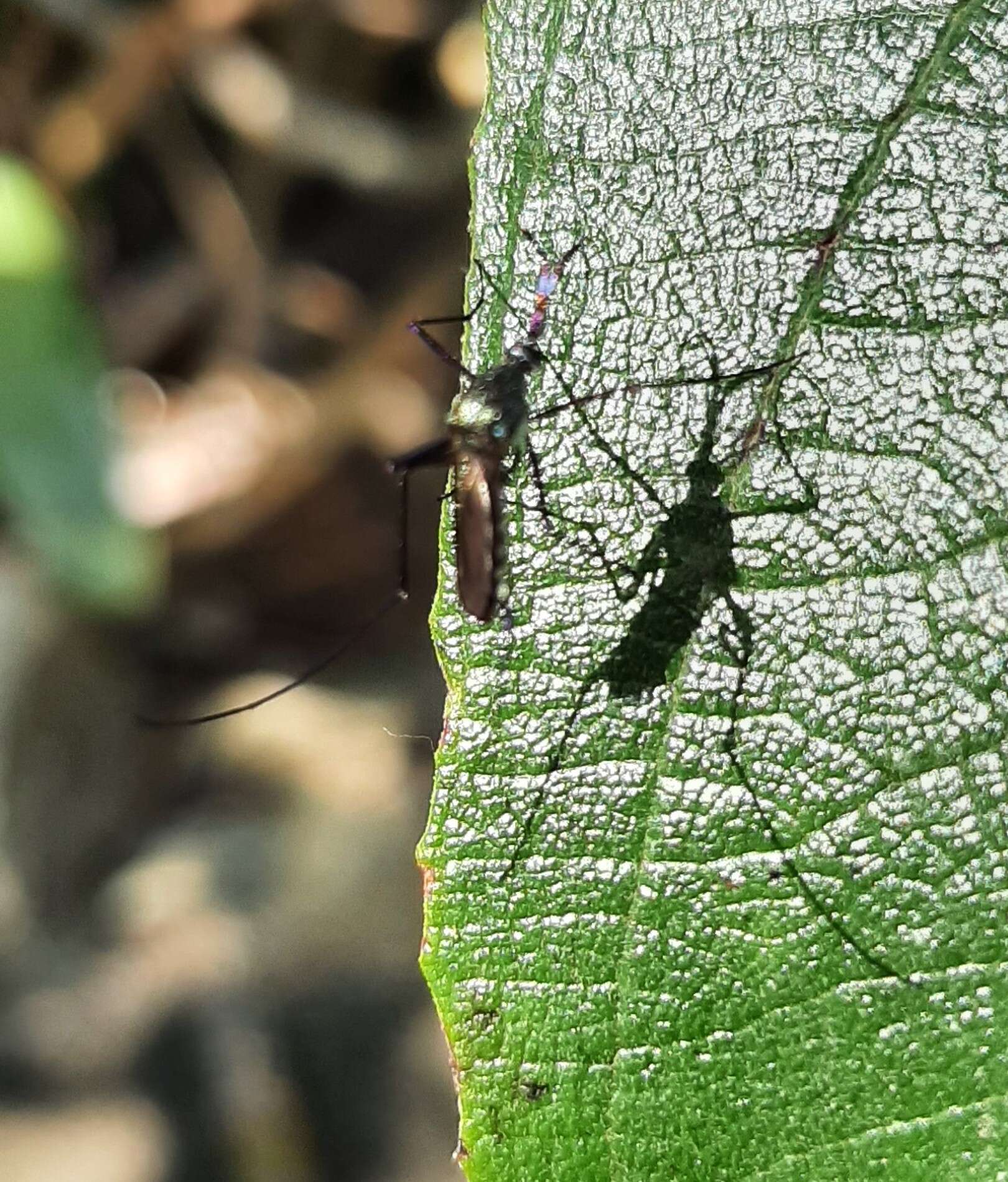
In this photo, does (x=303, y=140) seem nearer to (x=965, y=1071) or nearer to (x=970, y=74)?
(x=970, y=74)

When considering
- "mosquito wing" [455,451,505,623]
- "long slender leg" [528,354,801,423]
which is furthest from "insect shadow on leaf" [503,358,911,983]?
"mosquito wing" [455,451,505,623]

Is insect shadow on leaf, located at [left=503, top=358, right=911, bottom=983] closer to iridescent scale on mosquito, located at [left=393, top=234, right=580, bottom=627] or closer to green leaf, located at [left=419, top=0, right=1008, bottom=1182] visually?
green leaf, located at [left=419, top=0, right=1008, bottom=1182]

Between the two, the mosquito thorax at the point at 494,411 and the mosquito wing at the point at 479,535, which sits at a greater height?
the mosquito thorax at the point at 494,411

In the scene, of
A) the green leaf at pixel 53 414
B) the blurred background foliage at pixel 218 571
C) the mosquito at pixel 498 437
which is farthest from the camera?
the blurred background foliage at pixel 218 571

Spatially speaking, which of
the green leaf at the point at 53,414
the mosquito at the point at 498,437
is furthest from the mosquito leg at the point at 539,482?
the green leaf at the point at 53,414

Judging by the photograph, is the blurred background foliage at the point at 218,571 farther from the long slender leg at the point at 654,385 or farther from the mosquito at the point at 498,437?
the long slender leg at the point at 654,385

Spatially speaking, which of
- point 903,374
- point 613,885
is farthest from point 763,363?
point 613,885
